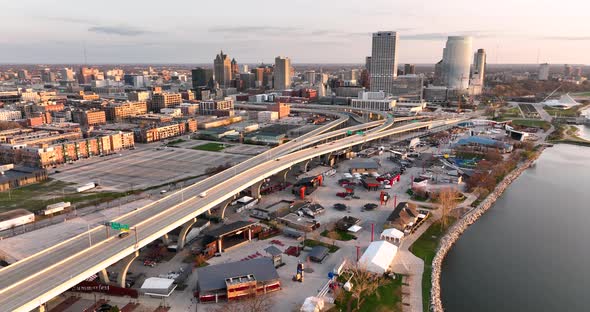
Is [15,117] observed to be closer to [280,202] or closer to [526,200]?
[280,202]

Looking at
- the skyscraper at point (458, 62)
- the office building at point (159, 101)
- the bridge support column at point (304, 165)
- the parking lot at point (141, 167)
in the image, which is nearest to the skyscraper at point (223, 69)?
the office building at point (159, 101)

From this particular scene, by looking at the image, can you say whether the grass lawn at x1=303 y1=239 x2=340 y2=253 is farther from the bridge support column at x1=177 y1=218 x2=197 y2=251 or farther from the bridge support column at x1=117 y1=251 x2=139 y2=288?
the bridge support column at x1=117 y1=251 x2=139 y2=288

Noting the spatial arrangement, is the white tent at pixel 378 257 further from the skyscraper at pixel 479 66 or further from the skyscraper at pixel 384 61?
the skyscraper at pixel 479 66

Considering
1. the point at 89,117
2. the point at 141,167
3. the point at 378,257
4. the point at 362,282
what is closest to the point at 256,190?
the point at 378,257

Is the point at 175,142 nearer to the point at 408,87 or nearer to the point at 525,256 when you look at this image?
the point at 525,256

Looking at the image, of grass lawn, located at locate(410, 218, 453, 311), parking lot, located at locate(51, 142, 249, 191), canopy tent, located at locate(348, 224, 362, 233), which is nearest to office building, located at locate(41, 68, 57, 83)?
parking lot, located at locate(51, 142, 249, 191)
